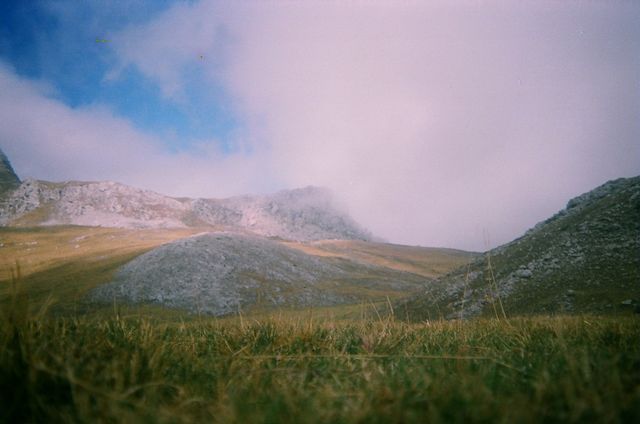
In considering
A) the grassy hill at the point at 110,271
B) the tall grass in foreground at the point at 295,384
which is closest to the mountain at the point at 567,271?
the grassy hill at the point at 110,271

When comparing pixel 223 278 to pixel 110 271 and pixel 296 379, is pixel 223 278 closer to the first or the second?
pixel 110 271

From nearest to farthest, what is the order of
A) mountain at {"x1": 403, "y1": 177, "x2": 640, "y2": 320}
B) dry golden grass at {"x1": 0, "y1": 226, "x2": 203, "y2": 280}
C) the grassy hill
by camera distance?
mountain at {"x1": 403, "y1": 177, "x2": 640, "y2": 320} → the grassy hill → dry golden grass at {"x1": 0, "y1": 226, "x2": 203, "y2": 280}

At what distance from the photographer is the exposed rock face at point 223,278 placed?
47594 millimetres

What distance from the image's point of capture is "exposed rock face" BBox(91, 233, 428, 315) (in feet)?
156

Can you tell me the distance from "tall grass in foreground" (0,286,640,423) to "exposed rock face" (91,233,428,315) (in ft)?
109

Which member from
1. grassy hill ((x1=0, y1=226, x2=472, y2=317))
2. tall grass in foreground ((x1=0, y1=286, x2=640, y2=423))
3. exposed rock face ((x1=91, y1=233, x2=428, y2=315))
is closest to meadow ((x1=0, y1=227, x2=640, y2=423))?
tall grass in foreground ((x1=0, y1=286, x2=640, y2=423))

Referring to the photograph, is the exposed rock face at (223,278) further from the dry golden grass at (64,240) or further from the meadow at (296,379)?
the dry golden grass at (64,240)

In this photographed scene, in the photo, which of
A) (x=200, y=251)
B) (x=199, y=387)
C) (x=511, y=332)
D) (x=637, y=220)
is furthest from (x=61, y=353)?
(x=200, y=251)

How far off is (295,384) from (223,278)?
182 ft

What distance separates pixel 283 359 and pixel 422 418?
2412 millimetres

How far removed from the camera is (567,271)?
23.3 m

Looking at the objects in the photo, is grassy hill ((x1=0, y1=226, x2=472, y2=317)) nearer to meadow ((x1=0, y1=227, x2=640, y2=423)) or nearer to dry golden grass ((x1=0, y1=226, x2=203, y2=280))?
dry golden grass ((x1=0, y1=226, x2=203, y2=280))

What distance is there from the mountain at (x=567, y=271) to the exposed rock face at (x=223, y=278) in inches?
830

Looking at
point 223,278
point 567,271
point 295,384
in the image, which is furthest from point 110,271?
point 295,384
